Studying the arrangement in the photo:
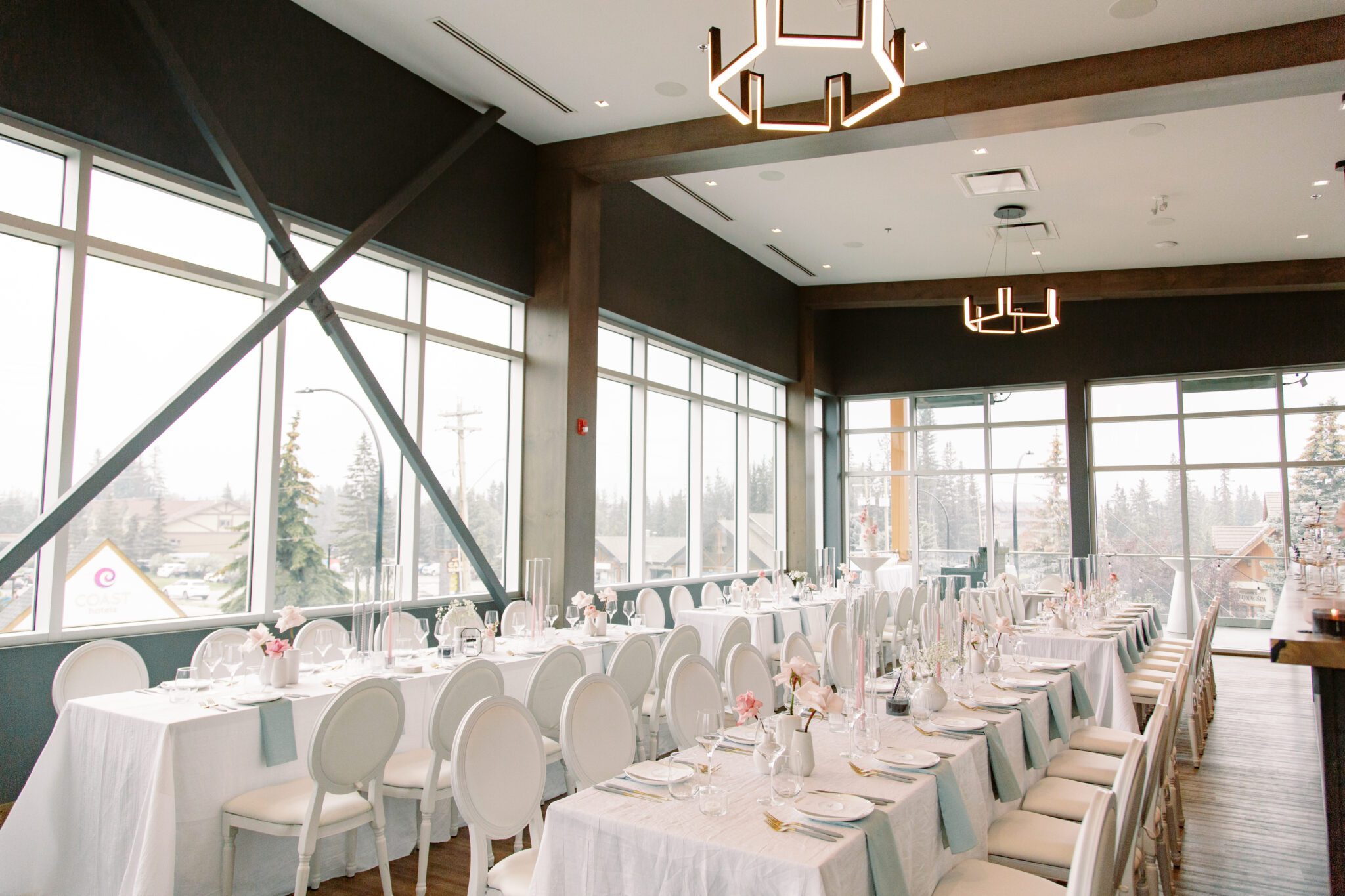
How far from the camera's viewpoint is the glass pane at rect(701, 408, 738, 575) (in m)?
11.1

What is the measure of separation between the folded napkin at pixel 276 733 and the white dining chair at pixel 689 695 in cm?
166

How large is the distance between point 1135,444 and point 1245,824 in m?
8.58

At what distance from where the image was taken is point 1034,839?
3346 mm

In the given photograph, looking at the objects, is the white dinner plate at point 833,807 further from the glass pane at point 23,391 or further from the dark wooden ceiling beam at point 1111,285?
the dark wooden ceiling beam at point 1111,285

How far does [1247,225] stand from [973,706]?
8285mm

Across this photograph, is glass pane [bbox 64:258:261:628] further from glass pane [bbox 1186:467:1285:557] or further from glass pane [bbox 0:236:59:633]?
glass pane [bbox 1186:467:1285:557]

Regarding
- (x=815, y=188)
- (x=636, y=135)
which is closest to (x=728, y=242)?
(x=815, y=188)

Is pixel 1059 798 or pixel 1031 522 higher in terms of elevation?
pixel 1031 522

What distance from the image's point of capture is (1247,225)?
31.8 ft

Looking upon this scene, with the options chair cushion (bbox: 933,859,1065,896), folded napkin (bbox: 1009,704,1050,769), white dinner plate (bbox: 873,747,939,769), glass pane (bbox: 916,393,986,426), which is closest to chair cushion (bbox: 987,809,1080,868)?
chair cushion (bbox: 933,859,1065,896)

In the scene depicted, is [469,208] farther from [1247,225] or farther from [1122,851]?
[1247,225]

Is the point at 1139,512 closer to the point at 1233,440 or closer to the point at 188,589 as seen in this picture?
the point at 1233,440

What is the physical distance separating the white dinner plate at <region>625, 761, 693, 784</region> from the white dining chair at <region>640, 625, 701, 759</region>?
208 cm

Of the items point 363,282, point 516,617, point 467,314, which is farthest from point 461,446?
point 516,617
